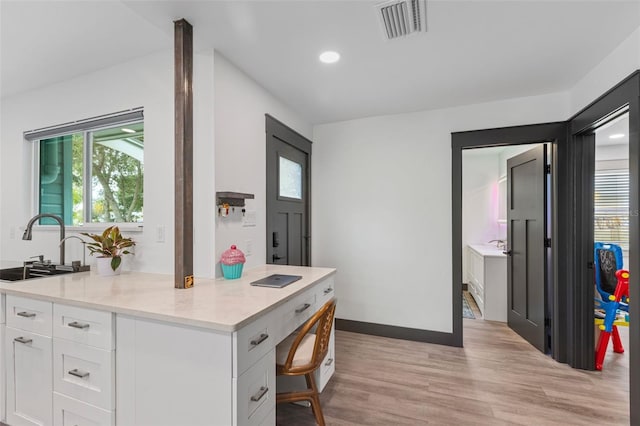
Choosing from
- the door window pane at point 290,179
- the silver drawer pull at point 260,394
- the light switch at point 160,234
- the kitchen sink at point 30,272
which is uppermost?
the door window pane at point 290,179

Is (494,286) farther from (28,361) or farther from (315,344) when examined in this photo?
(28,361)

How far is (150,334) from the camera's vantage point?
129 cm

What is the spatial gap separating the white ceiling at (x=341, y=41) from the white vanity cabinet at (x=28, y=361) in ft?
5.54

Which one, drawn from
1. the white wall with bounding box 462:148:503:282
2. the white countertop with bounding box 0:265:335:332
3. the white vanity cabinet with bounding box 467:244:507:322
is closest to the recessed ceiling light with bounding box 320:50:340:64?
the white countertop with bounding box 0:265:335:332

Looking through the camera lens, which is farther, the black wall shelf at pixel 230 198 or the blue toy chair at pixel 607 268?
the blue toy chair at pixel 607 268

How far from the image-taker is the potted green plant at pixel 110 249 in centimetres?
209

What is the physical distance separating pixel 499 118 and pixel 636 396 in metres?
2.32

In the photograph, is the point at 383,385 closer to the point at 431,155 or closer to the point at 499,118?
the point at 431,155

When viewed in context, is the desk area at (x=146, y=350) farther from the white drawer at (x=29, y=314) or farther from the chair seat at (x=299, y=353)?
the chair seat at (x=299, y=353)

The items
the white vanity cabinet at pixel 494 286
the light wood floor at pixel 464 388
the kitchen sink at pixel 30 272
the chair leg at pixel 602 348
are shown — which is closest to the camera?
the light wood floor at pixel 464 388

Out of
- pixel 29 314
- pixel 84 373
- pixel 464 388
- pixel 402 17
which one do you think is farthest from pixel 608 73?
pixel 29 314

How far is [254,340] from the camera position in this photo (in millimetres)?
1285

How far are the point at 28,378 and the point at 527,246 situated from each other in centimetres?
409

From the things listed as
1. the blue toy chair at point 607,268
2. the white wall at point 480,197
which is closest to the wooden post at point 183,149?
the blue toy chair at point 607,268
